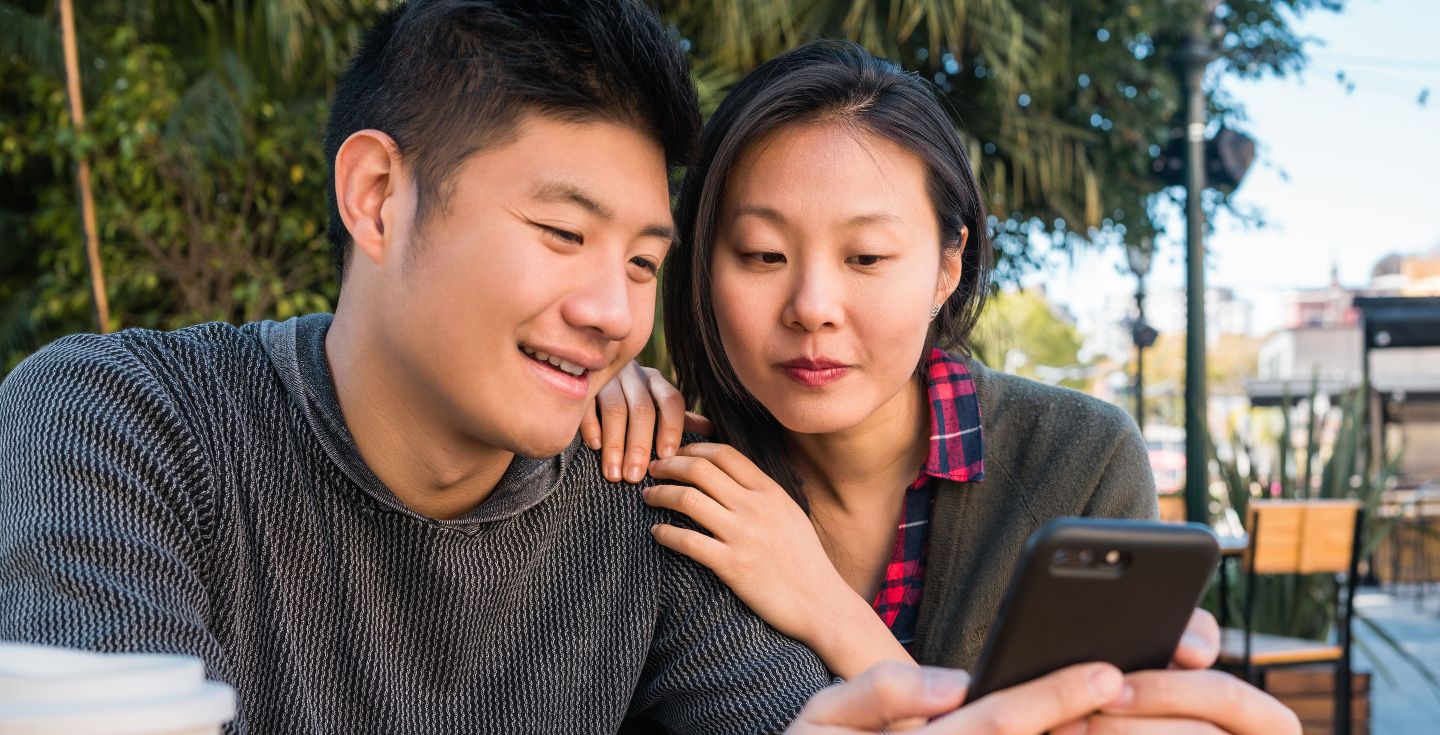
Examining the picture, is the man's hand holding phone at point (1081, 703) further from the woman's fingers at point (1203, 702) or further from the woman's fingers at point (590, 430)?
the woman's fingers at point (590, 430)

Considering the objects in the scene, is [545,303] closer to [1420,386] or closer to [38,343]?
[38,343]

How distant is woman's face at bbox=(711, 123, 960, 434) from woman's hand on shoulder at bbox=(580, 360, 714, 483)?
16 centimetres

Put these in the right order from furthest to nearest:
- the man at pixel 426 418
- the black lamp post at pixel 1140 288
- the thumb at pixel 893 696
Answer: the black lamp post at pixel 1140 288 → the man at pixel 426 418 → the thumb at pixel 893 696

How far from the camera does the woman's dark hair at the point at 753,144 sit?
6.81 ft

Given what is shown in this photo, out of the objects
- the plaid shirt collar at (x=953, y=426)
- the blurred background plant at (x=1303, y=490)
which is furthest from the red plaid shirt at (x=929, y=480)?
the blurred background plant at (x=1303, y=490)

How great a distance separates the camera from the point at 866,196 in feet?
6.48

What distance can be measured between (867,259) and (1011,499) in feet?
1.82

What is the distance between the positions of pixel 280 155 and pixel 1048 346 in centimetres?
3070

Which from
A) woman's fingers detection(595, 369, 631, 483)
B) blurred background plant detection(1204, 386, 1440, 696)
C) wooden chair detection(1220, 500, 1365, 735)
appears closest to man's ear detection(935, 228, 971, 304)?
woman's fingers detection(595, 369, 631, 483)

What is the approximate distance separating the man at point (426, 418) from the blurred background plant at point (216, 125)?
423 centimetres

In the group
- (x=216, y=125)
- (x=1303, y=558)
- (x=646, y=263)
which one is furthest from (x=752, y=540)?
(x=216, y=125)

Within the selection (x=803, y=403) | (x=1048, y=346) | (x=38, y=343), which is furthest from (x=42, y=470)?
(x=1048, y=346)

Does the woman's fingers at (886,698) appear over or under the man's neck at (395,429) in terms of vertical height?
under

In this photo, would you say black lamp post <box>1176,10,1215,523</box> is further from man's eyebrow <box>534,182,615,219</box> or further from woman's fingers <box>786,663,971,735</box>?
woman's fingers <box>786,663,971,735</box>
